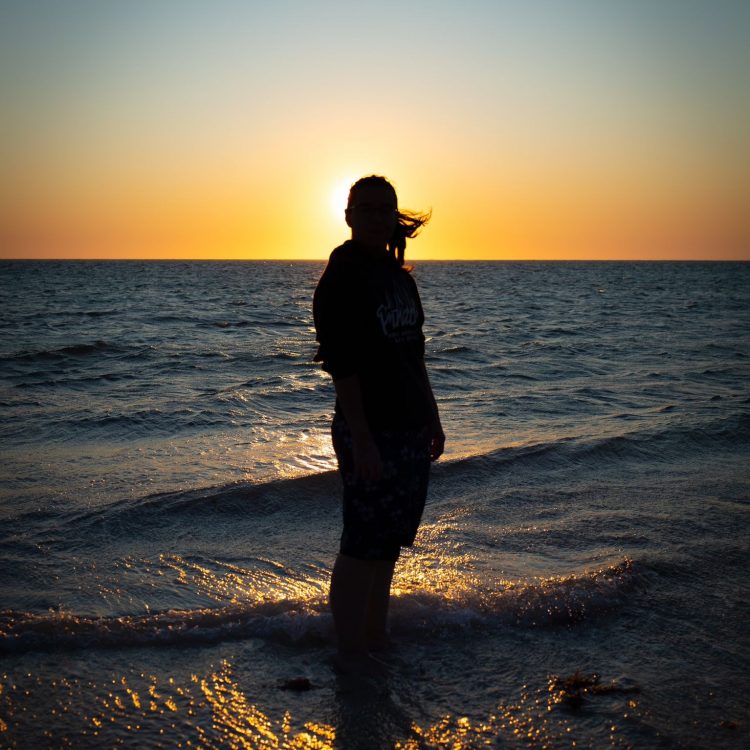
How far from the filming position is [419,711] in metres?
2.67

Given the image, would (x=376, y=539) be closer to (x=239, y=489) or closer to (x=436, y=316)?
(x=239, y=489)

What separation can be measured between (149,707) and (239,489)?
9.25 feet

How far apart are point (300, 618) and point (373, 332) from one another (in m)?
1.47

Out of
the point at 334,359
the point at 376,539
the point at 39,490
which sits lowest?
the point at 39,490

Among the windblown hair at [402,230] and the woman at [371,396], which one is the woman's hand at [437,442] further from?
the windblown hair at [402,230]

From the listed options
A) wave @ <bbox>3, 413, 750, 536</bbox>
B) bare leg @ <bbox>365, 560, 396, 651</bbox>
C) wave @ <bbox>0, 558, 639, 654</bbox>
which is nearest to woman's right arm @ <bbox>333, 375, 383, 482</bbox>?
bare leg @ <bbox>365, 560, 396, 651</bbox>

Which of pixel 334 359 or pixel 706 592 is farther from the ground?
pixel 334 359

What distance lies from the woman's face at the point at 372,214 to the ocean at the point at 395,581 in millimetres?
1774

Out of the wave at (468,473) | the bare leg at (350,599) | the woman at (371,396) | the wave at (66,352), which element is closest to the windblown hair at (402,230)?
the woman at (371,396)

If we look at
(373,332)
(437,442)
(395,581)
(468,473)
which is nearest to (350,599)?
(437,442)

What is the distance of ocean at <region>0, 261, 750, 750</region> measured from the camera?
262 centimetres

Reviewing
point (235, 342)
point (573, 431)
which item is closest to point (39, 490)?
point (573, 431)

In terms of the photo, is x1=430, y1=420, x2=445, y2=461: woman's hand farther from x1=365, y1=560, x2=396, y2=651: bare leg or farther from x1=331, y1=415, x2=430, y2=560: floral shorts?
x1=365, y1=560, x2=396, y2=651: bare leg

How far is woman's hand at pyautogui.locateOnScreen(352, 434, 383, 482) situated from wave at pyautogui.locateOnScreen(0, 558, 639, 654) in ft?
3.31
